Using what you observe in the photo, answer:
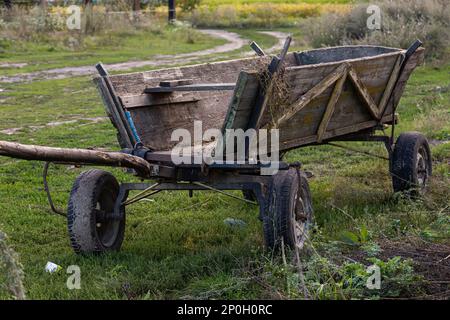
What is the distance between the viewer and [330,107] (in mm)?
7004

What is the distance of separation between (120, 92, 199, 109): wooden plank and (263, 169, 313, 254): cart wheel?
158cm

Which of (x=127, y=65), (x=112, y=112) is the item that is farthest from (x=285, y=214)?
(x=127, y=65)

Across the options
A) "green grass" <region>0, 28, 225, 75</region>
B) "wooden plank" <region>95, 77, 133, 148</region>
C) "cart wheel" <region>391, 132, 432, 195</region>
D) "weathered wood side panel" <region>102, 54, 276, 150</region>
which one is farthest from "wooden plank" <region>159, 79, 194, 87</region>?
"green grass" <region>0, 28, 225, 75</region>

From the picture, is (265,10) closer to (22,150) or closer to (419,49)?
(419,49)

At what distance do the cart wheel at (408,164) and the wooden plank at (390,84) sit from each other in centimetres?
38

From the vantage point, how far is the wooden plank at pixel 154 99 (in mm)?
6908

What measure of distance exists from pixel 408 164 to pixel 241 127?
7.75 ft

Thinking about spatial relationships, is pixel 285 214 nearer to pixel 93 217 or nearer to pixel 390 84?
pixel 93 217

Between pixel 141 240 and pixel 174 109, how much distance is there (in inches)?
51.7

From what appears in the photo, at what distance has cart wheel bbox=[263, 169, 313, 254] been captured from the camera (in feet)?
19.2

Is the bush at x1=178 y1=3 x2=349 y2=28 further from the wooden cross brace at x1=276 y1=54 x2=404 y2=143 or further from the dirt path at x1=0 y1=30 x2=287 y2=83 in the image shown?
the wooden cross brace at x1=276 y1=54 x2=404 y2=143

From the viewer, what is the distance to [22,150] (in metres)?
4.82

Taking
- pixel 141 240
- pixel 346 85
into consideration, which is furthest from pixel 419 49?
pixel 141 240

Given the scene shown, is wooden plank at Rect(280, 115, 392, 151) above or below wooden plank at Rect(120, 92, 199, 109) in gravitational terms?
below
